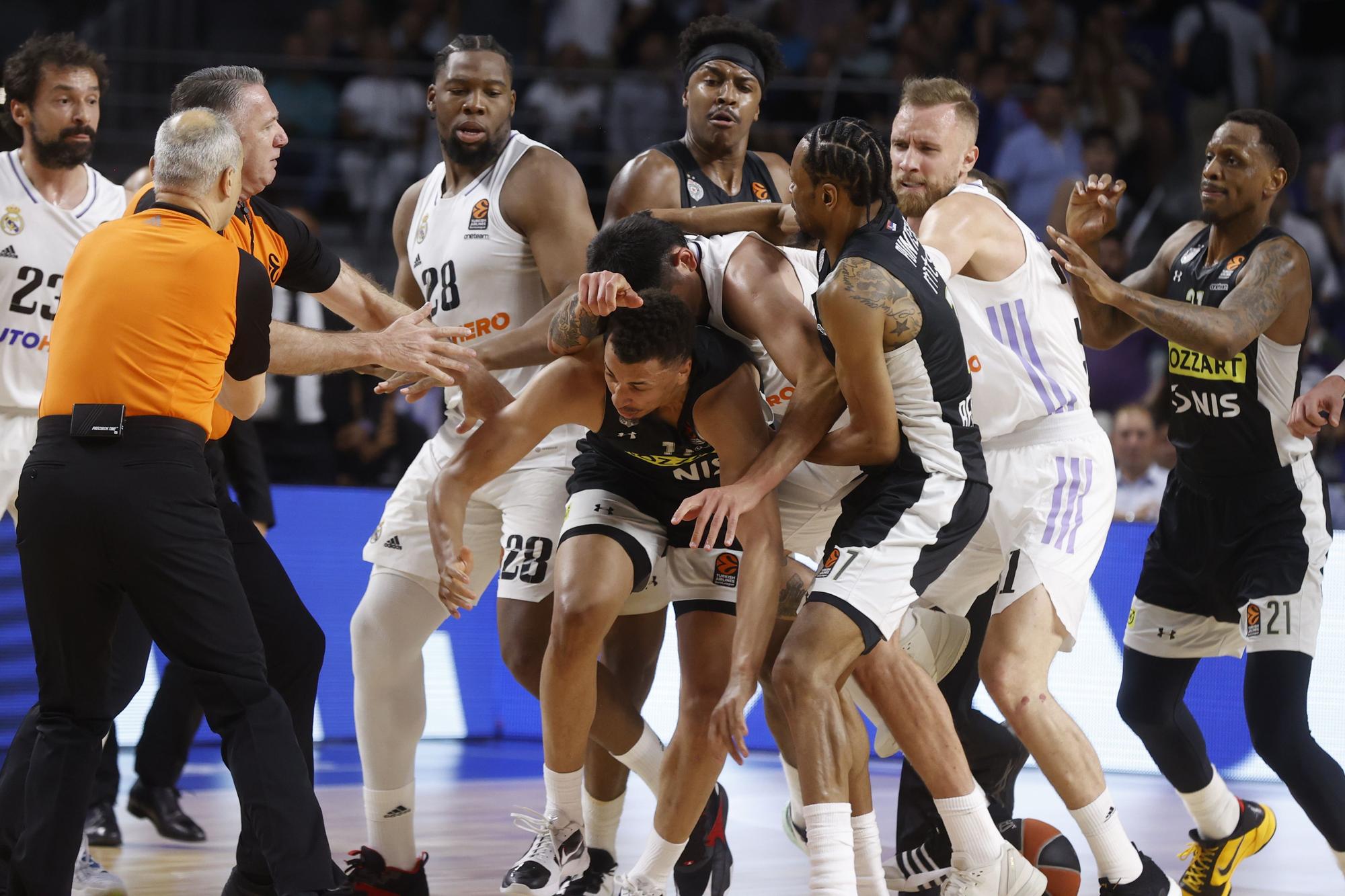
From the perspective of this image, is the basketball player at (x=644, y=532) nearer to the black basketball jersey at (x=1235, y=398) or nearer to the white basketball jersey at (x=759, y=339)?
the white basketball jersey at (x=759, y=339)

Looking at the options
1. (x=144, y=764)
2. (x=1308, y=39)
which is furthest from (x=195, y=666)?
(x=1308, y=39)

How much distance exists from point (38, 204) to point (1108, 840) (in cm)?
431

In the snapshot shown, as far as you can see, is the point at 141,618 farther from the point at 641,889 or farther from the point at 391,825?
the point at 641,889

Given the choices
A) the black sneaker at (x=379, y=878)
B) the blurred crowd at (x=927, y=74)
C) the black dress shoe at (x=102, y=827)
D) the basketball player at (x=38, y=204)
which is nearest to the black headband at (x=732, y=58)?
the basketball player at (x=38, y=204)

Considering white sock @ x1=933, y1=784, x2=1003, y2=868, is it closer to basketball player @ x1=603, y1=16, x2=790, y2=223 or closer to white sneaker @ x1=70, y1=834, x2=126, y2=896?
basketball player @ x1=603, y1=16, x2=790, y2=223

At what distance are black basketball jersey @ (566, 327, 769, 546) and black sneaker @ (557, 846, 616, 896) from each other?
3.54 feet

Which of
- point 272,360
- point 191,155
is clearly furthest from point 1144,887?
point 191,155

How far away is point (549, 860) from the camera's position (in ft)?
16.0

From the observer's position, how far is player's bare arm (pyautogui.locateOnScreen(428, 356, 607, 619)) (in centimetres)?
462

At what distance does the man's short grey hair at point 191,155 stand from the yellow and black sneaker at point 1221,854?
385 centimetres

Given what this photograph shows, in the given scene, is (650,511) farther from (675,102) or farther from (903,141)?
(675,102)

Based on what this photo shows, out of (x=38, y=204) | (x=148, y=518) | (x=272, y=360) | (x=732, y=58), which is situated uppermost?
(x=732, y=58)

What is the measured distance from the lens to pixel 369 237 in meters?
11.3

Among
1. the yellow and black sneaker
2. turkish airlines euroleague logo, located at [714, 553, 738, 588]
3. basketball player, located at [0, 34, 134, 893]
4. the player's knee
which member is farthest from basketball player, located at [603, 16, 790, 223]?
the yellow and black sneaker
